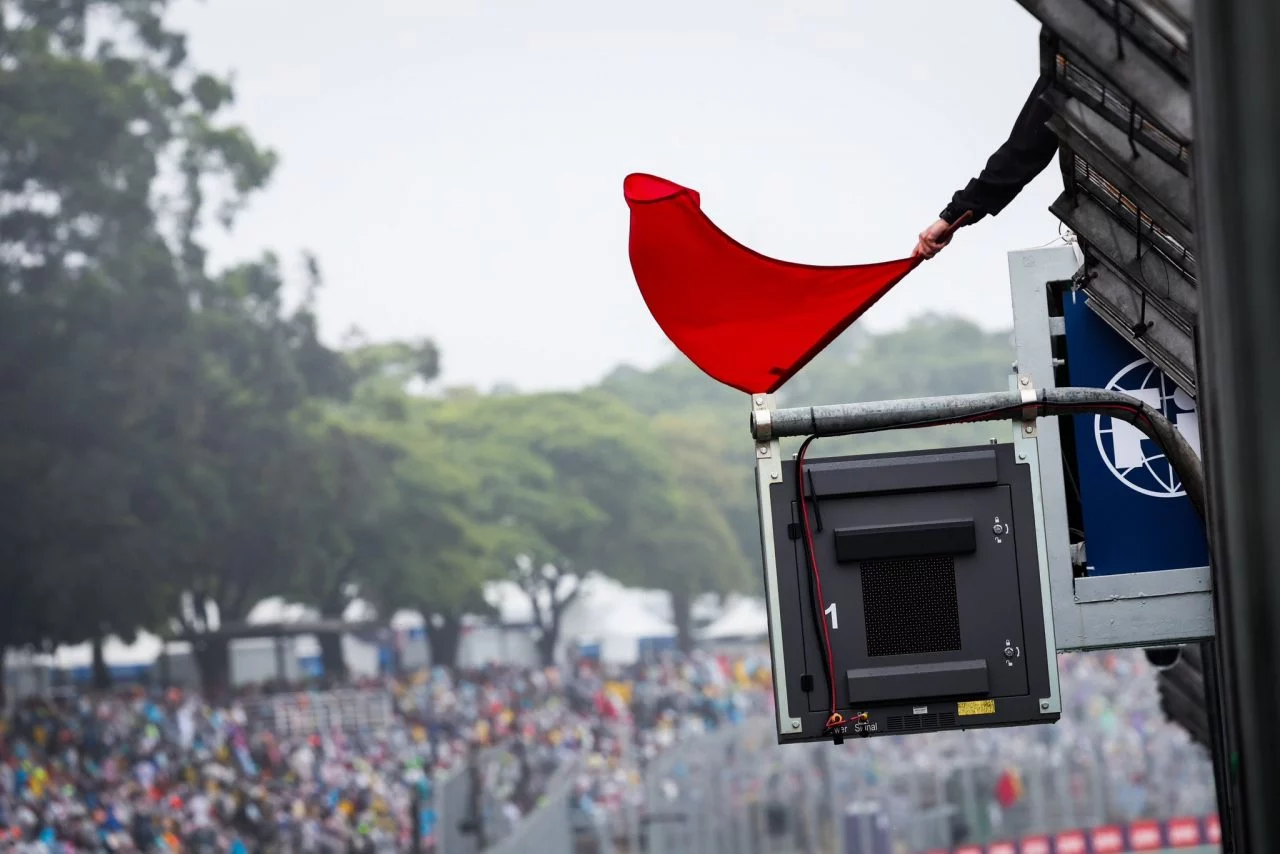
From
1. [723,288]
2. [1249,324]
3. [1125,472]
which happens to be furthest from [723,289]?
[1249,324]

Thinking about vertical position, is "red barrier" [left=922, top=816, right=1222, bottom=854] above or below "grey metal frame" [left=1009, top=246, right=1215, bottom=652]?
below

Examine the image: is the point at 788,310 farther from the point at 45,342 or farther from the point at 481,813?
the point at 45,342

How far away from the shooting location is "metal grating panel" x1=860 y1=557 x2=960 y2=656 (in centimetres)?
389

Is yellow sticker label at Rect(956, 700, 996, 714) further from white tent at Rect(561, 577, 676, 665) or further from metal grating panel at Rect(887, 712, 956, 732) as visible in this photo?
white tent at Rect(561, 577, 676, 665)

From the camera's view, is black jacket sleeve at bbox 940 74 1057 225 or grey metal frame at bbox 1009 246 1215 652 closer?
black jacket sleeve at bbox 940 74 1057 225

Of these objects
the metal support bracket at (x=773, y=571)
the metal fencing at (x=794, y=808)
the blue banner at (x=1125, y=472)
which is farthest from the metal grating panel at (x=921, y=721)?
the metal fencing at (x=794, y=808)

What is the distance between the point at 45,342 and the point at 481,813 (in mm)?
22176

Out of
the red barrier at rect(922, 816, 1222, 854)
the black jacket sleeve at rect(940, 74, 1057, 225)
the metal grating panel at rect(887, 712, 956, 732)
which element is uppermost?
A: the black jacket sleeve at rect(940, 74, 1057, 225)

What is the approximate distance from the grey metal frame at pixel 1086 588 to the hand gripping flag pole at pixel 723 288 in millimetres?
709

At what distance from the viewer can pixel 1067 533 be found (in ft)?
16.3

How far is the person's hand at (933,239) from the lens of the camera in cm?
437

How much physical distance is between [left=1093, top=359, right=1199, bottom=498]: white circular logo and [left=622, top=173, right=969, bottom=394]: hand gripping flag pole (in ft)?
3.90

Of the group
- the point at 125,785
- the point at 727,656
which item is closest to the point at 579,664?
the point at 727,656

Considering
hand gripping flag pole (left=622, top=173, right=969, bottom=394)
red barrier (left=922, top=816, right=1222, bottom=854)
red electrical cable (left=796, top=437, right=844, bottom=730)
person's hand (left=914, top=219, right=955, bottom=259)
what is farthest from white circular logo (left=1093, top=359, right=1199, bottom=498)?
red barrier (left=922, top=816, right=1222, bottom=854)
